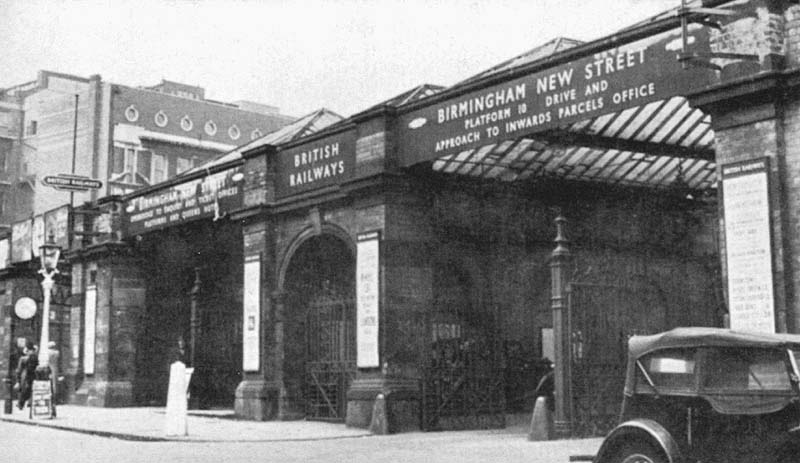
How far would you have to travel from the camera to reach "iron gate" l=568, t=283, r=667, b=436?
15125 mm

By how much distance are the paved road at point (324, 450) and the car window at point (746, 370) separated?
4107 millimetres

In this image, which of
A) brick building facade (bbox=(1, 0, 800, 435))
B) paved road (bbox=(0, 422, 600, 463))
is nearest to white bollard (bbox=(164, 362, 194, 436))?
paved road (bbox=(0, 422, 600, 463))

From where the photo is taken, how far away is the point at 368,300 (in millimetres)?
17938

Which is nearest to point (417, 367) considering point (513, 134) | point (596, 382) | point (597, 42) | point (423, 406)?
point (423, 406)

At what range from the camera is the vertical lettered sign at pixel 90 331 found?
27.3 meters

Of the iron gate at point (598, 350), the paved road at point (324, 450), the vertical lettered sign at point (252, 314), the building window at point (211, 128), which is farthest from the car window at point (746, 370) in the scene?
the building window at point (211, 128)

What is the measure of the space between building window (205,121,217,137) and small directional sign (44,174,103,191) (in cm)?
3361

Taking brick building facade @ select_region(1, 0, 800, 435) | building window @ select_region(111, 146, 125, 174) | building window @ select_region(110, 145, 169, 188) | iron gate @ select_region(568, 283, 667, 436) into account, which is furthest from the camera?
building window @ select_region(111, 146, 125, 174)

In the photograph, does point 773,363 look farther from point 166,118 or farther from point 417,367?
point 166,118

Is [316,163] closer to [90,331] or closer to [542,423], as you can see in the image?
[542,423]

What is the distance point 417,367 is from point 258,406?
4.30 metres

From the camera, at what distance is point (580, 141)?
16719mm

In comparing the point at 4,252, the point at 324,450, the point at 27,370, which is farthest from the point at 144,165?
the point at 324,450

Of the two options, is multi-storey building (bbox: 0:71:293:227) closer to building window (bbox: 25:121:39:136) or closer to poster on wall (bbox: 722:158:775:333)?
building window (bbox: 25:121:39:136)
